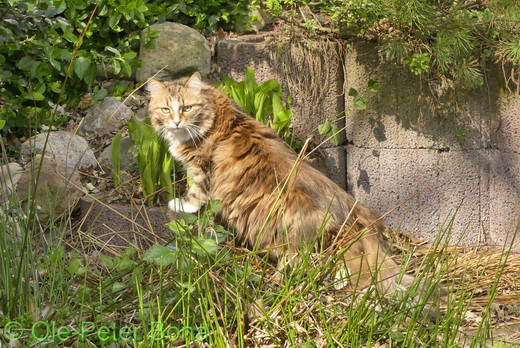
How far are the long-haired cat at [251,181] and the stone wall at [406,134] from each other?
808 millimetres

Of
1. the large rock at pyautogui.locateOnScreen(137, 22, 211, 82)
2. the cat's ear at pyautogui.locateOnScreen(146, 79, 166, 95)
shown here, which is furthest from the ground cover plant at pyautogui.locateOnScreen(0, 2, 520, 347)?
the large rock at pyautogui.locateOnScreen(137, 22, 211, 82)

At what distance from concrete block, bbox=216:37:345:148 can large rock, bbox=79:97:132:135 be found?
0.88 m

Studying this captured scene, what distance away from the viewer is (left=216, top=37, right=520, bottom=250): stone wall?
3842 millimetres

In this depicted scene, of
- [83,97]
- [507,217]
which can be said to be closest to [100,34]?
[83,97]

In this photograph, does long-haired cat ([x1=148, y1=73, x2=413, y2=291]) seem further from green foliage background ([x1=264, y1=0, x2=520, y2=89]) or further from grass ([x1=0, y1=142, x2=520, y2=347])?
green foliage background ([x1=264, y1=0, x2=520, y2=89])

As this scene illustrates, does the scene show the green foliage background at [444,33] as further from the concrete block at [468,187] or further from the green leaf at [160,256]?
the green leaf at [160,256]

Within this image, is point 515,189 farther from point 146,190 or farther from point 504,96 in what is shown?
point 146,190

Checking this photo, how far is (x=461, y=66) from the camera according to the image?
143 inches

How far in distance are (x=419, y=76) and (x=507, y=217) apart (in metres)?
1.04

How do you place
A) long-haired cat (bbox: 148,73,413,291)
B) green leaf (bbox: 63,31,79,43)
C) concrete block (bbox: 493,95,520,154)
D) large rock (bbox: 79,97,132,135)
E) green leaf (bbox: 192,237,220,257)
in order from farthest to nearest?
1. large rock (bbox: 79,97,132,135)
2. green leaf (bbox: 63,31,79,43)
3. concrete block (bbox: 493,95,520,154)
4. long-haired cat (bbox: 148,73,413,291)
5. green leaf (bbox: 192,237,220,257)

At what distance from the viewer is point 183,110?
11.3 feet

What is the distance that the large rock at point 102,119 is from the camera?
420 centimetres

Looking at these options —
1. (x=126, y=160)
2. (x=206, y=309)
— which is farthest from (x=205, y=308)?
(x=126, y=160)

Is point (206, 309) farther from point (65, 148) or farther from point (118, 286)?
point (65, 148)
